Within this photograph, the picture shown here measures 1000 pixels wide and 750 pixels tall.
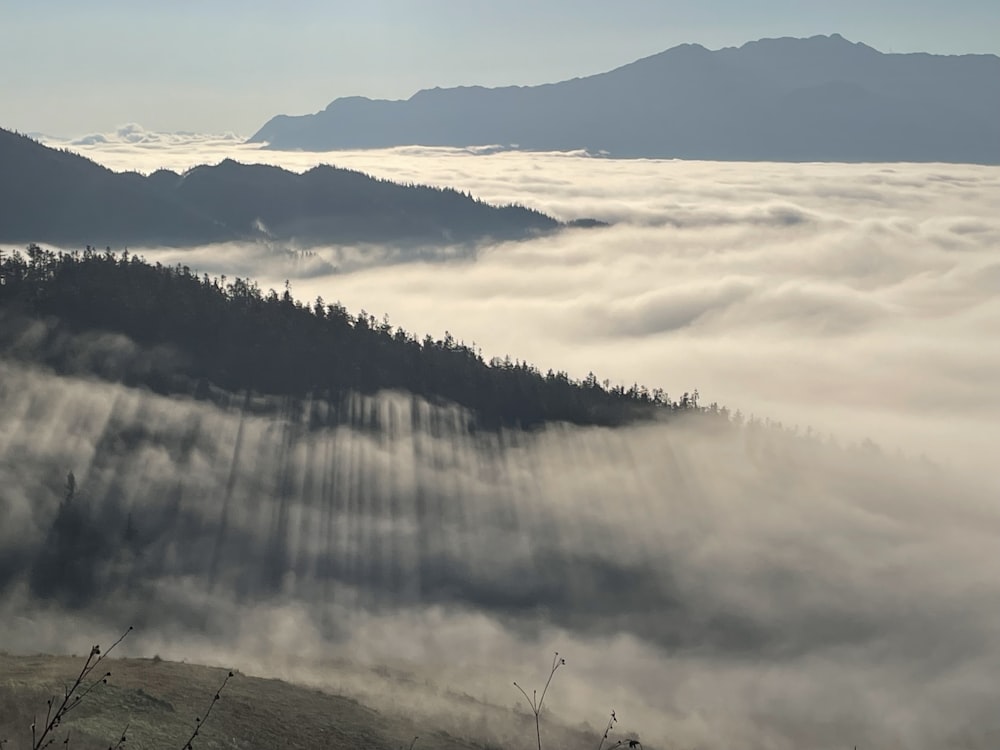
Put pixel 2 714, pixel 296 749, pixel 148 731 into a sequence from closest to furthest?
1. pixel 2 714
2. pixel 148 731
3. pixel 296 749

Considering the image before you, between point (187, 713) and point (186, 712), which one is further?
point (186, 712)

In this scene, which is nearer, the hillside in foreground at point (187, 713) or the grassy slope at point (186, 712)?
the hillside in foreground at point (187, 713)

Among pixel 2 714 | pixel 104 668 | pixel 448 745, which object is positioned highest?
pixel 2 714

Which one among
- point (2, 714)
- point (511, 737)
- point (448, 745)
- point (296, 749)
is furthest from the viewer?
point (511, 737)

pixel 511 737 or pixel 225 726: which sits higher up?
pixel 225 726

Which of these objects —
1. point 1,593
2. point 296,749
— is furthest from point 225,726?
point 1,593

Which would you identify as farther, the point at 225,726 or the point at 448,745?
the point at 448,745

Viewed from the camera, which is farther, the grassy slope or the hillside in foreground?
the grassy slope

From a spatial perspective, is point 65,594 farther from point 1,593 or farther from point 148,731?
point 148,731
